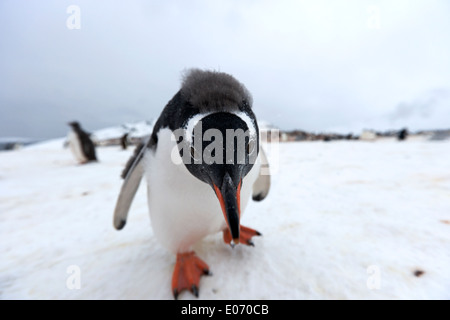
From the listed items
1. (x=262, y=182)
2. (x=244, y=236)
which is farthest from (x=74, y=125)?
(x=244, y=236)

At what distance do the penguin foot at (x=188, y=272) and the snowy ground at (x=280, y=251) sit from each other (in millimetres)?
51

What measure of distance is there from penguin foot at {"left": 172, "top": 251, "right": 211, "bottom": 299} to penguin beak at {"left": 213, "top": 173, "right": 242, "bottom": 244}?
57cm

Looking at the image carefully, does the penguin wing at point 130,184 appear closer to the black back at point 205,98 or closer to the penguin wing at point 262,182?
the black back at point 205,98

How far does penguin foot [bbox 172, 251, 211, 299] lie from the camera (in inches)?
40.4

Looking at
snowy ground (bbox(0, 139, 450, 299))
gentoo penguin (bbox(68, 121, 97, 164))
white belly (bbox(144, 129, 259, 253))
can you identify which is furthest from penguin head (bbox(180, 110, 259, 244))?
gentoo penguin (bbox(68, 121, 97, 164))

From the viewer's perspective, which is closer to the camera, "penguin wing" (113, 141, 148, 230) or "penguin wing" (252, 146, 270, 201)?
"penguin wing" (113, 141, 148, 230)

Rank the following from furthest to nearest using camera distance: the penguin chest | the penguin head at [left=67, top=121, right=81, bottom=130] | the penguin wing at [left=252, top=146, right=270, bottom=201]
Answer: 1. the penguin head at [left=67, top=121, right=81, bottom=130]
2. the penguin wing at [left=252, top=146, right=270, bottom=201]
3. the penguin chest

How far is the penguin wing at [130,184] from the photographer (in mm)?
1234

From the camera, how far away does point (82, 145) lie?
6.64 meters

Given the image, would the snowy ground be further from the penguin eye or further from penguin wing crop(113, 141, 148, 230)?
the penguin eye

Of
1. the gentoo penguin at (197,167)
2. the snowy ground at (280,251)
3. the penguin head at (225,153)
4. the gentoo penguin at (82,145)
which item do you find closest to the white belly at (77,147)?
the gentoo penguin at (82,145)
